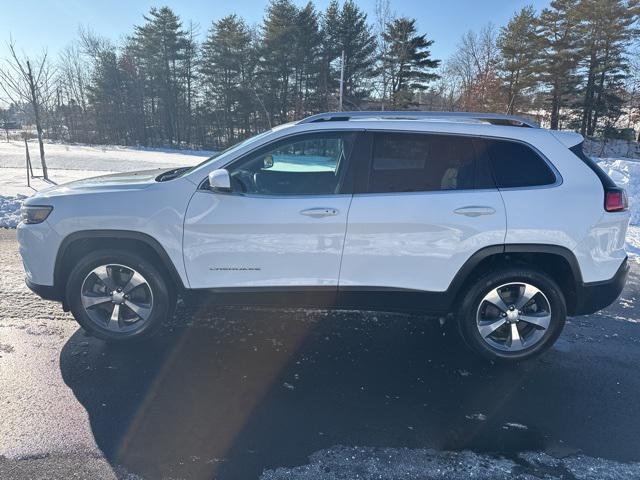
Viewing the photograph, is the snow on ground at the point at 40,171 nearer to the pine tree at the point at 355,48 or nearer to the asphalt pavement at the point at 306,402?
the asphalt pavement at the point at 306,402

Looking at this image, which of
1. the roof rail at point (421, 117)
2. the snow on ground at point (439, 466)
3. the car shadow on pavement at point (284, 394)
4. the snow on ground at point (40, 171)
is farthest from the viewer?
the snow on ground at point (40, 171)

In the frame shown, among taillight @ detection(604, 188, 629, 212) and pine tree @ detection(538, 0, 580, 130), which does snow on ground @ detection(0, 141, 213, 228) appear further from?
pine tree @ detection(538, 0, 580, 130)

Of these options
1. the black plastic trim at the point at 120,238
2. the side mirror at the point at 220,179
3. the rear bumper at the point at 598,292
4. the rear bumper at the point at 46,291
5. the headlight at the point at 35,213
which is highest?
the side mirror at the point at 220,179

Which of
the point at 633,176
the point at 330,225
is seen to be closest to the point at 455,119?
the point at 330,225

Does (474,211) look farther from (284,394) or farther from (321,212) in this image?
(284,394)

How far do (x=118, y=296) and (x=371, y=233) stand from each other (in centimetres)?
214

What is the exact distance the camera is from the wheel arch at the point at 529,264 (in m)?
3.11

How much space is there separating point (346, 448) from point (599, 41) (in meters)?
39.1

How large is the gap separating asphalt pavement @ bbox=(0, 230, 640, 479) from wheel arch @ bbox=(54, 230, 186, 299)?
2.01 feet

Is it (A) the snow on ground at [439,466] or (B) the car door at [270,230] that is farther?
(B) the car door at [270,230]

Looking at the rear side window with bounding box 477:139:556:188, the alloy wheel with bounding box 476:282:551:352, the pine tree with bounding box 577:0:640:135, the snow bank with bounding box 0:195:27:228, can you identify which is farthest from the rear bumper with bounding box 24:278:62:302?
the pine tree with bounding box 577:0:640:135

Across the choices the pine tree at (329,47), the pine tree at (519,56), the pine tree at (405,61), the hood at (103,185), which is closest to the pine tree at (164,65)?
the pine tree at (329,47)

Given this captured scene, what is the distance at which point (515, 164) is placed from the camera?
3127 mm

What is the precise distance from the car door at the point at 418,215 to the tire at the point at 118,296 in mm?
1514
